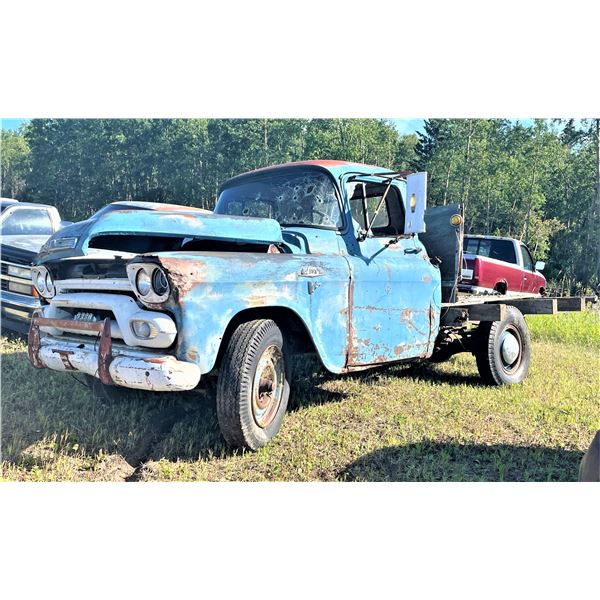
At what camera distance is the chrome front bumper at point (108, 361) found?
254 centimetres

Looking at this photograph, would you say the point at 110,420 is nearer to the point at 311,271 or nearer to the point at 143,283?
the point at 143,283

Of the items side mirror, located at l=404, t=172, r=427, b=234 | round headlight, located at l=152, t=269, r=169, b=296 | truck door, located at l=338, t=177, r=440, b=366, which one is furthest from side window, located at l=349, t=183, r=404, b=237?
round headlight, located at l=152, t=269, r=169, b=296

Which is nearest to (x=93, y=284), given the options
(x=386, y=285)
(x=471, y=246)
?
(x=386, y=285)

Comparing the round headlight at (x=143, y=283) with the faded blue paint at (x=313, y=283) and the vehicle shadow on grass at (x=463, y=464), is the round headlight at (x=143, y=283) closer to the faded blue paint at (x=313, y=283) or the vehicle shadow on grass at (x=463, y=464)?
the faded blue paint at (x=313, y=283)

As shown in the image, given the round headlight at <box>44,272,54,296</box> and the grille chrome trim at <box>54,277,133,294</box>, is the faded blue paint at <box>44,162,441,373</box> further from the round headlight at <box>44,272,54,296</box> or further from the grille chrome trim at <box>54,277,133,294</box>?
the round headlight at <box>44,272,54,296</box>

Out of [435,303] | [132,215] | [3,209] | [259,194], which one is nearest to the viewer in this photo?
[132,215]

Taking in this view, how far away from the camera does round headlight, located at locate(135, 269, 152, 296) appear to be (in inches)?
104

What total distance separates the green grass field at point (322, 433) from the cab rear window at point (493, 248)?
A: 3163 mm

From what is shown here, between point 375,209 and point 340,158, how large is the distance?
5.93ft

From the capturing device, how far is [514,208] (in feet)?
24.9

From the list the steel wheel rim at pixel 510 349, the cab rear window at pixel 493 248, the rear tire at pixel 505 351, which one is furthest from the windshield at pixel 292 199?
the cab rear window at pixel 493 248

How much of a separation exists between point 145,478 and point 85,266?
137cm

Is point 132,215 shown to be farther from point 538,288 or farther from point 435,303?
point 538,288

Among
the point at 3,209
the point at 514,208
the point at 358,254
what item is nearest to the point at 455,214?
the point at 358,254
